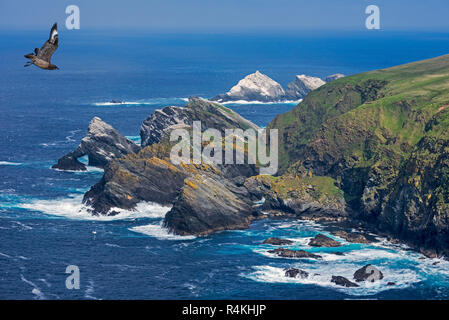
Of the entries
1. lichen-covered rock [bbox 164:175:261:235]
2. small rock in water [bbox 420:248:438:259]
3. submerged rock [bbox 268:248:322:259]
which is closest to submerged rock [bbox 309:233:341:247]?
submerged rock [bbox 268:248:322:259]

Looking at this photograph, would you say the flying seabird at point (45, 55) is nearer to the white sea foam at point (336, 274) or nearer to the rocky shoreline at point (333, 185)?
the white sea foam at point (336, 274)

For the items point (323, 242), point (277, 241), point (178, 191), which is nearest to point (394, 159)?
point (323, 242)

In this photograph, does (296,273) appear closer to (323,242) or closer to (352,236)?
(323,242)

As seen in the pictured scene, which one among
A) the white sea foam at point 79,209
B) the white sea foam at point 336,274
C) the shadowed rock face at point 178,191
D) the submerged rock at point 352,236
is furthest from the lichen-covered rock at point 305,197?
the white sea foam at point 336,274

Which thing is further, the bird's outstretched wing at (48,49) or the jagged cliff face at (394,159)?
the jagged cliff face at (394,159)

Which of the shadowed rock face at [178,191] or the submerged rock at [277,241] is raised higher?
the shadowed rock face at [178,191]

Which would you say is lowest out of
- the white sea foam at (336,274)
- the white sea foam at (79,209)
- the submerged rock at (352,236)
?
the white sea foam at (336,274)
